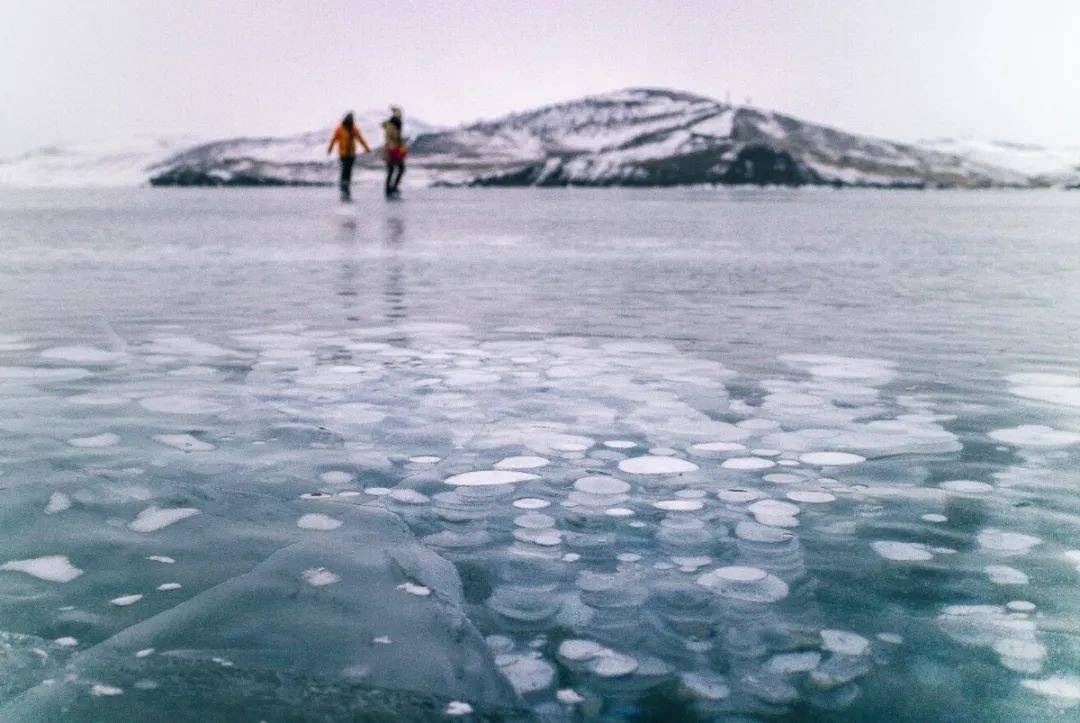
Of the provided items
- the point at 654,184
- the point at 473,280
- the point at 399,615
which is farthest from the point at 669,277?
the point at 654,184

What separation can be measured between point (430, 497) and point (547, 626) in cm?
133

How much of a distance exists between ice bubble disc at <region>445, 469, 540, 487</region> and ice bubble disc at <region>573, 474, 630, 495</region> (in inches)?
8.1

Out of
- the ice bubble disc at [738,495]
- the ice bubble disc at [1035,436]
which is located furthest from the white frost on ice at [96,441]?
the ice bubble disc at [1035,436]

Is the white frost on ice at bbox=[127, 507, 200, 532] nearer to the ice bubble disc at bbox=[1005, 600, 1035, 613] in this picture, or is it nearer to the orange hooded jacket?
the ice bubble disc at bbox=[1005, 600, 1035, 613]

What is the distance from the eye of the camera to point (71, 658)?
2.84 m

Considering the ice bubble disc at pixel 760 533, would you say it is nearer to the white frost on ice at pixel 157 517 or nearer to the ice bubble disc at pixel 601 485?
the ice bubble disc at pixel 601 485

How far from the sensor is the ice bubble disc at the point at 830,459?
489 centimetres

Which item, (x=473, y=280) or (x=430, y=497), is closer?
(x=430, y=497)

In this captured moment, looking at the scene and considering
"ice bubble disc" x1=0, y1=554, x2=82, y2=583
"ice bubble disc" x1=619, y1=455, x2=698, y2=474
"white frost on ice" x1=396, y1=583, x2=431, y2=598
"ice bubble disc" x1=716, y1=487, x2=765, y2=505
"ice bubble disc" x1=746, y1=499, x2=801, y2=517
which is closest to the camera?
"white frost on ice" x1=396, y1=583, x2=431, y2=598

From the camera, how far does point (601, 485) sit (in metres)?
4.49

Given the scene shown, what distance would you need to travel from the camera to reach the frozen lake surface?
9.11 ft

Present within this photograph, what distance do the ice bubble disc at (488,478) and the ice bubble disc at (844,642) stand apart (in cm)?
176

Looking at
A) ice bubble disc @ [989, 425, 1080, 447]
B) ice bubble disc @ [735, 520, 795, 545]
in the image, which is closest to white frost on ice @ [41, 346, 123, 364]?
ice bubble disc @ [735, 520, 795, 545]

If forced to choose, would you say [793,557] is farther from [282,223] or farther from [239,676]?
[282,223]
